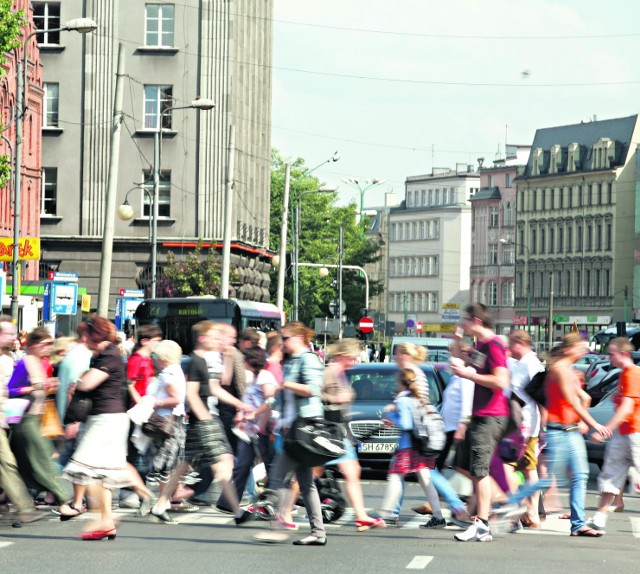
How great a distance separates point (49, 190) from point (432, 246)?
11591 centimetres

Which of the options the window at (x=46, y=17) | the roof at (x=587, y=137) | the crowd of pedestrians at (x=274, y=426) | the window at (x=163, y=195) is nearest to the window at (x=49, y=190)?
the window at (x=163, y=195)

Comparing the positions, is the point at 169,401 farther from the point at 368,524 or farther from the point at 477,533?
the point at 477,533

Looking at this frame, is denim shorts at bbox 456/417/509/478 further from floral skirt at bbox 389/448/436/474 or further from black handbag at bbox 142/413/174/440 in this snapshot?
black handbag at bbox 142/413/174/440

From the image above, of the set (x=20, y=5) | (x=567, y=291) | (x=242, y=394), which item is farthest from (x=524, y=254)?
(x=242, y=394)

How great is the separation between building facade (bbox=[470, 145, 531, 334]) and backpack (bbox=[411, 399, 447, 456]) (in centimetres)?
14617

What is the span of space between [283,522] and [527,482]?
2936mm

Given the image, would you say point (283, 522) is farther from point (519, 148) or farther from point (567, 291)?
point (519, 148)

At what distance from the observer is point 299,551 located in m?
13.0

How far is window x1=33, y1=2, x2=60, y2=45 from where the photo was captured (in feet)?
221

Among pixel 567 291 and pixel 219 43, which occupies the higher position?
pixel 219 43

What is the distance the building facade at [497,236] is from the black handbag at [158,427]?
478 feet

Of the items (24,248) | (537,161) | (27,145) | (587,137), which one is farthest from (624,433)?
(537,161)

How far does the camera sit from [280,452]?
43.7 ft

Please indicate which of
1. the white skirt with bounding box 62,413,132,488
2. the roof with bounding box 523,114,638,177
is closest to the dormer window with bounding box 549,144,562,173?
the roof with bounding box 523,114,638,177
